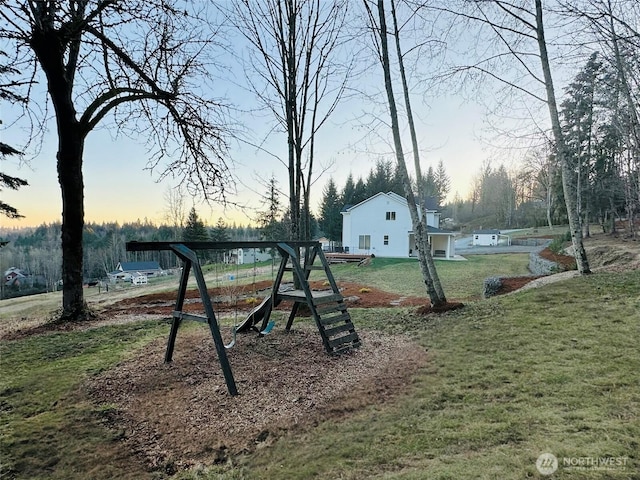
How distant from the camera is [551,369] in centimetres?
378

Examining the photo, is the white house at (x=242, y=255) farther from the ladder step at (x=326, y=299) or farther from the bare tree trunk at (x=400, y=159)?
the bare tree trunk at (x=400, y=159)

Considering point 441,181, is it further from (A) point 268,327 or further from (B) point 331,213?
(A) point 268,327

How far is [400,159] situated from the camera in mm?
7328

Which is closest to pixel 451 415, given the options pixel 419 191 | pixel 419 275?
pixel 419 191

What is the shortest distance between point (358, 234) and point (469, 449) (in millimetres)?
27648

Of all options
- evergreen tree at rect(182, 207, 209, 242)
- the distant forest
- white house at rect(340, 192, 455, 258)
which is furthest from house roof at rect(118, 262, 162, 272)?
white house at rect(340, 192, 455, 258)

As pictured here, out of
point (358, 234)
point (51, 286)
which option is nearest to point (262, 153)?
point (358, 234)

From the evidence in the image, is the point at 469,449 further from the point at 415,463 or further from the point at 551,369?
the point at 551,369

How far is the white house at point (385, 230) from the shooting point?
2866cm

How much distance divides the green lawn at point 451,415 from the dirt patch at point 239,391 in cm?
18

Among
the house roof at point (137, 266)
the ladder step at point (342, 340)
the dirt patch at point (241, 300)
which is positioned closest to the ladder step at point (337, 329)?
the ladder step at point (342, 340)

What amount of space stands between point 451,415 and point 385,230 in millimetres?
26701

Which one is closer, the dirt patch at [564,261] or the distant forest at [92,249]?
the dirt patch at [564,261]

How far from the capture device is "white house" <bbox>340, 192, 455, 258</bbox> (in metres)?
28.7
